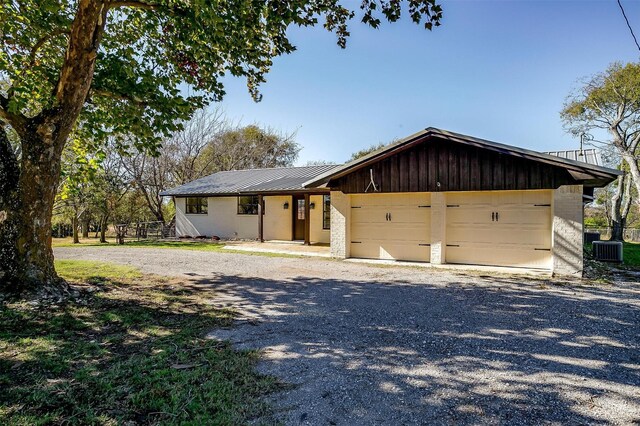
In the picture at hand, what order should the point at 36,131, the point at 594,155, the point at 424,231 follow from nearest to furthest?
the point at 36,131, the point at 424,231, the point at 594,155

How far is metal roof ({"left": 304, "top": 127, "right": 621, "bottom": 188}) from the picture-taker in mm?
7898

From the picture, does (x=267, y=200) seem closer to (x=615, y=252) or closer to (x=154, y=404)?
(x=615, y=252)

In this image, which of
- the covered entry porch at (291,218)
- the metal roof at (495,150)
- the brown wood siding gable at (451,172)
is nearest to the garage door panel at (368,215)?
the brown wood siding gable at (451,172)

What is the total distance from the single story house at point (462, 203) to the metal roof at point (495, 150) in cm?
2

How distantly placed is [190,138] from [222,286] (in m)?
23.4

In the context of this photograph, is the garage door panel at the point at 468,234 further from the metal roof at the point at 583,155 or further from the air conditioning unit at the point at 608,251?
the metal roof at the point at 583,155

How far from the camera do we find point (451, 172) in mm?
9617

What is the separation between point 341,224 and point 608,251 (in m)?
8.80

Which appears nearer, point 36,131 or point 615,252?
point 36,131

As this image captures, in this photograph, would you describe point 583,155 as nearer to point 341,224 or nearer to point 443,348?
point 341,224

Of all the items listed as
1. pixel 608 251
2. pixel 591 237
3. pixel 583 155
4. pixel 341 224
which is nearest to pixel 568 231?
pixel 608 251

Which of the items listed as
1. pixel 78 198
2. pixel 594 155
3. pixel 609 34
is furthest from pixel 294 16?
pixel 78 198

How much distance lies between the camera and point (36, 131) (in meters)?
5.86

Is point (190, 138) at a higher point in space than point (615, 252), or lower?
higher
